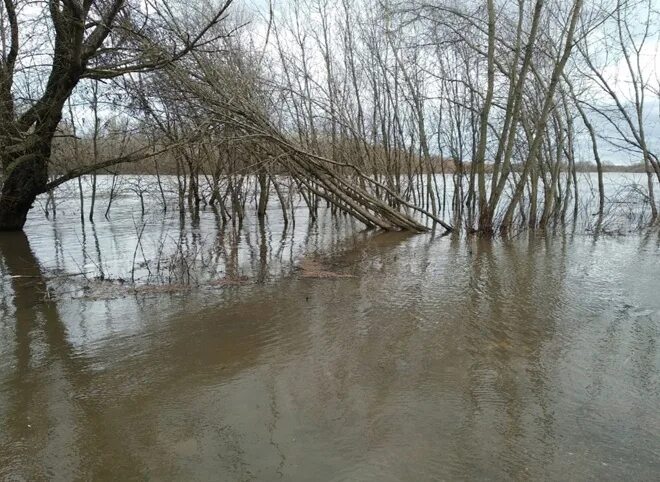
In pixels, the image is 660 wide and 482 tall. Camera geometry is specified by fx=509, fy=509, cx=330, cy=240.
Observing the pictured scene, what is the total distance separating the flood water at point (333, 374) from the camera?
3.04 metres

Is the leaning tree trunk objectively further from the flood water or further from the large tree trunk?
the flood water

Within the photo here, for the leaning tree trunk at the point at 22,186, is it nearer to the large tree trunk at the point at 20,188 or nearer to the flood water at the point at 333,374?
the large tree trunk at the point at 20,188

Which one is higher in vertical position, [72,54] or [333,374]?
[72,54]

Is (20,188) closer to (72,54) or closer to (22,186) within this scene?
(22,186)

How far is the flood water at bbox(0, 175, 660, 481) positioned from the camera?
9.99 ft

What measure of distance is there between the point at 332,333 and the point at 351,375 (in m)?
1.10

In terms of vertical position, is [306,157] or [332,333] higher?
[306,157]

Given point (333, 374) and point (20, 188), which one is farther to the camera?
point (20, 188)

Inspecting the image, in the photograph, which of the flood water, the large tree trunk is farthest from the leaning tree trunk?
the flood water

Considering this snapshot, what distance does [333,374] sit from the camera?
4.24 meters

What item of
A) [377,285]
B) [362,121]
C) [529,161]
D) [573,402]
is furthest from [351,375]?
[362,121]

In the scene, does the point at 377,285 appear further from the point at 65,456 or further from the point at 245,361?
the point at 65,456

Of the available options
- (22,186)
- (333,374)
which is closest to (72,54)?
(22,186)

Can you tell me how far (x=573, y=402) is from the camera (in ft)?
12.1
